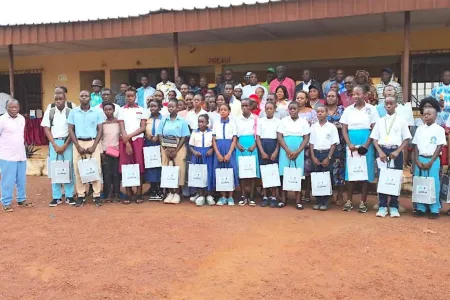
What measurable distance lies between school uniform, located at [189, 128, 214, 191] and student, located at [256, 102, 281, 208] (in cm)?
74

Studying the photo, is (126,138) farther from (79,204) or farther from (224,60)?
(224,60)

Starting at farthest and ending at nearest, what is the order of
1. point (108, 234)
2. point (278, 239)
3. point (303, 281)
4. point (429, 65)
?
point (429, 65)
point (108, 234)
point (278, 239)
point (303, 281)

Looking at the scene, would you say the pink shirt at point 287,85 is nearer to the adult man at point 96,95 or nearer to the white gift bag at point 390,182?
the white gift bag at point 390,182

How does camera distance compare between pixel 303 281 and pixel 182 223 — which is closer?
pixel 303 281

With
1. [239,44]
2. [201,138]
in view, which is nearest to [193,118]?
[201,138]

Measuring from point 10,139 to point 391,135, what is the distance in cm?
547

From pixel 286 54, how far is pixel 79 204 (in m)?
6.25

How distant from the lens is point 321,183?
6312mm

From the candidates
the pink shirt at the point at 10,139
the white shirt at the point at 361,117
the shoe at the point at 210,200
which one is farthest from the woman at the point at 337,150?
the pink shirt at the point at 10,139

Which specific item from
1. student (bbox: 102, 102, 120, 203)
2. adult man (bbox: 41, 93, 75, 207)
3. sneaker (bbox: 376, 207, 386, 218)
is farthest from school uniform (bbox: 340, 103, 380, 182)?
adult man (bbox: 41, 93, 75, 207)

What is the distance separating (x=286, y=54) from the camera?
1089 cm

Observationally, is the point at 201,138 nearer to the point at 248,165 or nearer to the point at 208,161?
the point at 208,161

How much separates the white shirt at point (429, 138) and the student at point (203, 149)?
9.45 ft

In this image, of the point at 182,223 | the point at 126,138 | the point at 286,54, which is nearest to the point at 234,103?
the point at 126,138
